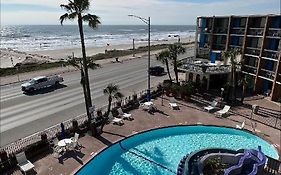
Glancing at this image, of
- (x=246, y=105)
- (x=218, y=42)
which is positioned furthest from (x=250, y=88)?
(x=218, y=42)

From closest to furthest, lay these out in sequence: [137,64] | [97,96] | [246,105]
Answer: [246,105] → [97,96] → [137,64]

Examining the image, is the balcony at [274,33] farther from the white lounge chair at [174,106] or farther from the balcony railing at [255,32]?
the white lounge chair at [174,106]

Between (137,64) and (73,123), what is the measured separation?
3821cm

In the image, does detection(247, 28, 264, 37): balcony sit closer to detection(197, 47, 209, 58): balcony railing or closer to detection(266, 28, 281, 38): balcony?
detection(266, 28, 281, 38): balcony

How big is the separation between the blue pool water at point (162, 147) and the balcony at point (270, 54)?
13.4m

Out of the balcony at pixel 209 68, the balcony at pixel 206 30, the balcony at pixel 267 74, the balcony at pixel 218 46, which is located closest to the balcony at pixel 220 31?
the balcony at pixel 206 30

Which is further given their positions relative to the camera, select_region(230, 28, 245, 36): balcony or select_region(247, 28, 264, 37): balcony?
select_region(230, 28, 245, 36): balcony

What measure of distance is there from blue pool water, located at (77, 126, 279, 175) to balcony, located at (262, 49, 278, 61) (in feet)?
44.0

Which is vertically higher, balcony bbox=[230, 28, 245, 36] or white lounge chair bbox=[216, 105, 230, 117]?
balcony bbox=[230, 28, 245, 36]

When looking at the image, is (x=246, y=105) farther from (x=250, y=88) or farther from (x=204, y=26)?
(x=204, y=26)

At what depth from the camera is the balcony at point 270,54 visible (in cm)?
A: 3253

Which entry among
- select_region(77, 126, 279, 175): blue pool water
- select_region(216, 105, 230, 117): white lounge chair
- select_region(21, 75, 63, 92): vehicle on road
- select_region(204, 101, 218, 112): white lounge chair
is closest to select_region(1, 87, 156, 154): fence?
select_region(77, 126, 279, 175): blue pool water

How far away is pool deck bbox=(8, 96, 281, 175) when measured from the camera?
1906 centimetres

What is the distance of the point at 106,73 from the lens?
1976 inches
